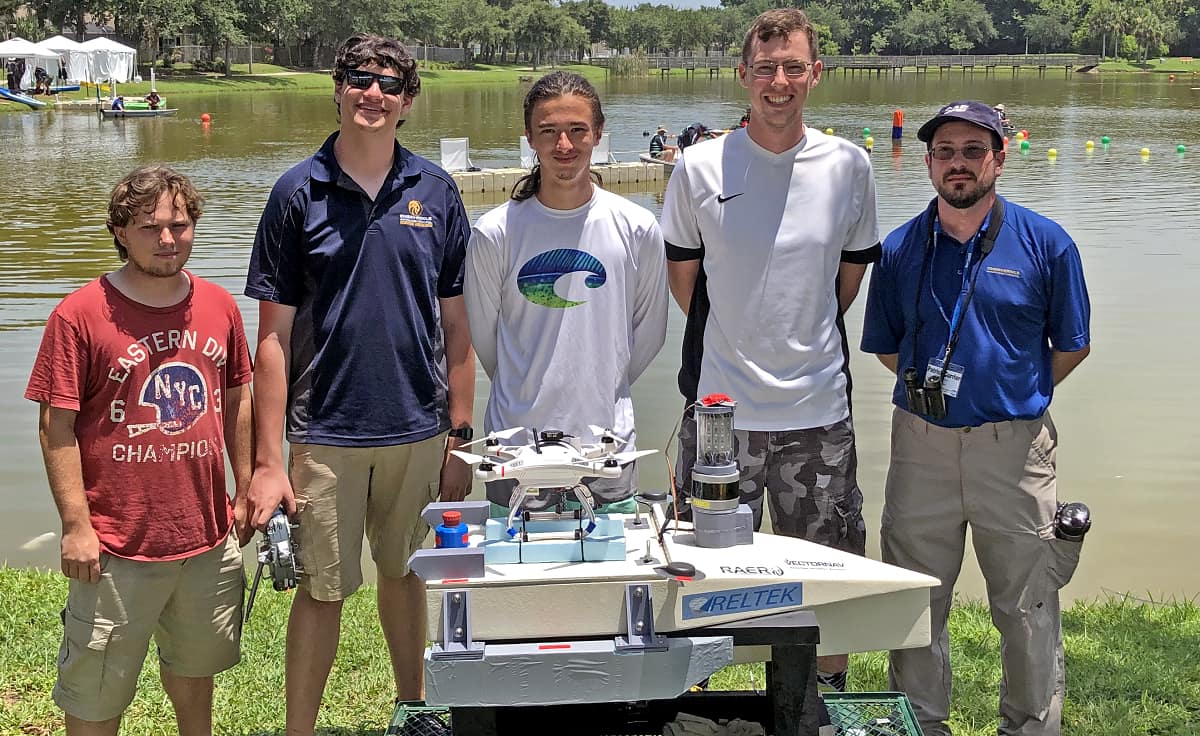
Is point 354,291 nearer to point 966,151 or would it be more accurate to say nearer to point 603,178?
point 966,151

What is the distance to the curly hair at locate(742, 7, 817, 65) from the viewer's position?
379cm

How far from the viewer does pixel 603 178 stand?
25.7 meters

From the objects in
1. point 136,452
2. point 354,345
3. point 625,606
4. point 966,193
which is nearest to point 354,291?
point 354,345

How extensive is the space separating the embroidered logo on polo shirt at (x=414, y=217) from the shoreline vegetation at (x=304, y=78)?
32.0 metres

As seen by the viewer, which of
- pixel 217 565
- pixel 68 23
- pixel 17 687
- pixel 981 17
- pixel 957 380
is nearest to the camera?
pixel 217 565

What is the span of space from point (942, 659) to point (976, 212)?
4.90 ft

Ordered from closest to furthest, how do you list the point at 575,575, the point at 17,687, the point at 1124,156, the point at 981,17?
the point at 575,575, the point at 17,687, the point at 1124,156, the point at 981,17

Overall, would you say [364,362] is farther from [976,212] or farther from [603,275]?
[976,212]

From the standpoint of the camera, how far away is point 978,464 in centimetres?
365

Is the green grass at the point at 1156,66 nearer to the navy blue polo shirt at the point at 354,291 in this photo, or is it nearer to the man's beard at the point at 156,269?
the navy blue polo shirt at the point at 354,291

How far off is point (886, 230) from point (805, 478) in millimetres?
14516

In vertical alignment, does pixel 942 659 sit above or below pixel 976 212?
below

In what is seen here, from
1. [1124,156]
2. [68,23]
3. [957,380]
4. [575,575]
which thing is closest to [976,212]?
[957,380]

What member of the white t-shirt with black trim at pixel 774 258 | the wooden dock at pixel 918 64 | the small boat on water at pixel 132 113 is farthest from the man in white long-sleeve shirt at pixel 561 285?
the wooden dock at pixel 918 64
